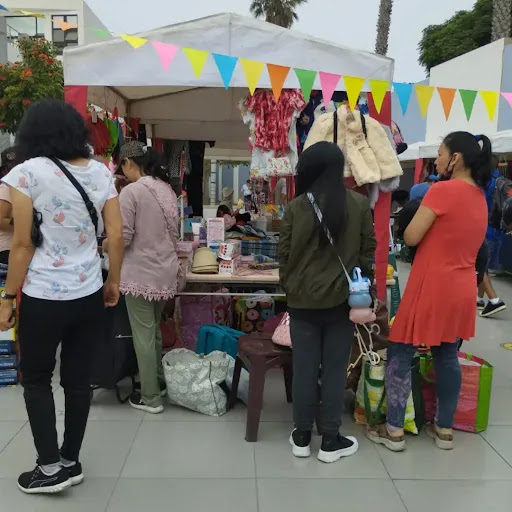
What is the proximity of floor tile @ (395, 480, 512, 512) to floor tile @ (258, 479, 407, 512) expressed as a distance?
2.6 inches

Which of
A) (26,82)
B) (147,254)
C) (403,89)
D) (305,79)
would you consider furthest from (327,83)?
(26,82)

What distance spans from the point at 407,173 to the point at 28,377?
50.5 feet

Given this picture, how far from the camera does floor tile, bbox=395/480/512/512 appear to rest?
2332 millimetres

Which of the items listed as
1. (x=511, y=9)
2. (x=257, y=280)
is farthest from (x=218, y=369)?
(x=511, y=9)

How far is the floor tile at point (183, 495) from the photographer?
7.50 feet

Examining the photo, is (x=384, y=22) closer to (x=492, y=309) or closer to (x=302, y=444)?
(x=492, y=309)

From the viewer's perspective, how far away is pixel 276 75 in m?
3.44

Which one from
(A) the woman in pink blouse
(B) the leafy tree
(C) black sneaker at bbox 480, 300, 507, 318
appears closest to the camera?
(A) the woman in pink blouse

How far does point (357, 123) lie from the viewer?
334 cm

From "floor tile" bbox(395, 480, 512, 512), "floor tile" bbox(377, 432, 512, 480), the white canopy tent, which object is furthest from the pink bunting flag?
"floor tile" bbox(395, 480, 512, 512)

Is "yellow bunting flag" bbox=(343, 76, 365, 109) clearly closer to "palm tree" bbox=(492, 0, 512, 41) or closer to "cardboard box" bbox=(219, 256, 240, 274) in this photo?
"cardboard box" bbox=(219, 256, 240, 274)

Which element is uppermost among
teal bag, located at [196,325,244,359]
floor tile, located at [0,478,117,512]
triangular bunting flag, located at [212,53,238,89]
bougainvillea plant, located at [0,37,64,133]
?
bougainvillea plant, located at [0,37,64,133]

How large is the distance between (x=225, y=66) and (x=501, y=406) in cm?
276

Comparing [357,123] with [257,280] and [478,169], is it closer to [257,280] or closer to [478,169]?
[478,169]
